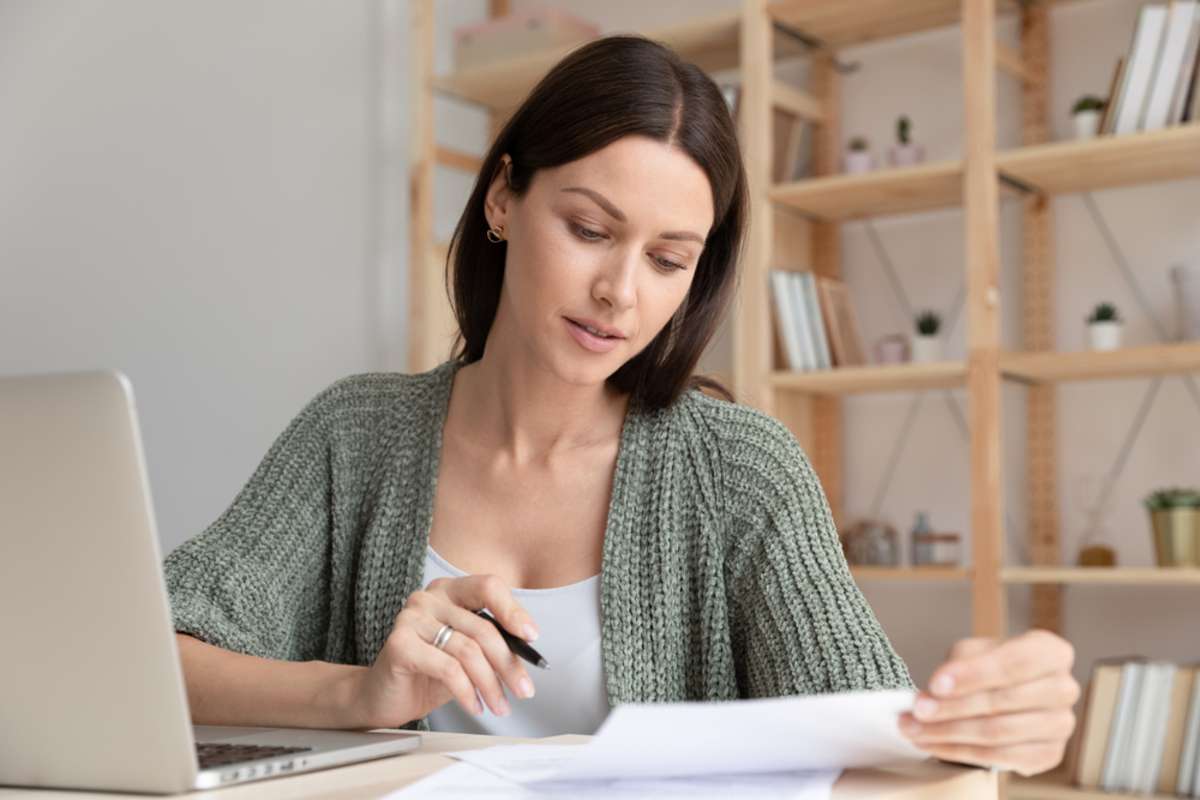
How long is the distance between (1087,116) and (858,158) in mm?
481

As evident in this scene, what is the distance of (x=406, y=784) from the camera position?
30.5 inches

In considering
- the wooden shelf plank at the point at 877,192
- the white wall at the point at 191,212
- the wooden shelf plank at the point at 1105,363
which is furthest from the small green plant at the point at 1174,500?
the white wall at the point at 191,212

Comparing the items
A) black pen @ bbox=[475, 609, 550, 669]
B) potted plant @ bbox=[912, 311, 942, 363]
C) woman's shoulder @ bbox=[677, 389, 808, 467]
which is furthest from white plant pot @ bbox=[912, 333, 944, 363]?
black pen @ bbox=[475, 609, 550, 669]

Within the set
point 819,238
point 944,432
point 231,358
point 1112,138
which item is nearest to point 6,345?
point 231,358

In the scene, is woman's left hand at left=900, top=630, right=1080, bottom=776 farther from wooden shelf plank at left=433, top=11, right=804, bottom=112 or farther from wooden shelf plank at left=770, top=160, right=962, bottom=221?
wooden shelf plank at left=433, top=11, right=804, bottom=112

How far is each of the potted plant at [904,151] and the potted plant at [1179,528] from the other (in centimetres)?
87

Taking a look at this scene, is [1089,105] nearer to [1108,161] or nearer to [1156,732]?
[1108,161]

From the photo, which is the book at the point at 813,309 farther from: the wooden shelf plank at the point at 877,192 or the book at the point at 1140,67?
the book at the point at 1140,67

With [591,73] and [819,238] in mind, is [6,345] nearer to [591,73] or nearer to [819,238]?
[819,238]

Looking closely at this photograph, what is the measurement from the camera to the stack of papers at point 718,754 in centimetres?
69

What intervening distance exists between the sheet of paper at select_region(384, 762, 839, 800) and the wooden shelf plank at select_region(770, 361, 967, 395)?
6.30 feet

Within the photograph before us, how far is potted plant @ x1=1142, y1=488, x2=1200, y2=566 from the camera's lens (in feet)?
7.71

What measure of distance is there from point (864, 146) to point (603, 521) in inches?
68.1

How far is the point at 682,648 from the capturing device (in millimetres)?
1283
